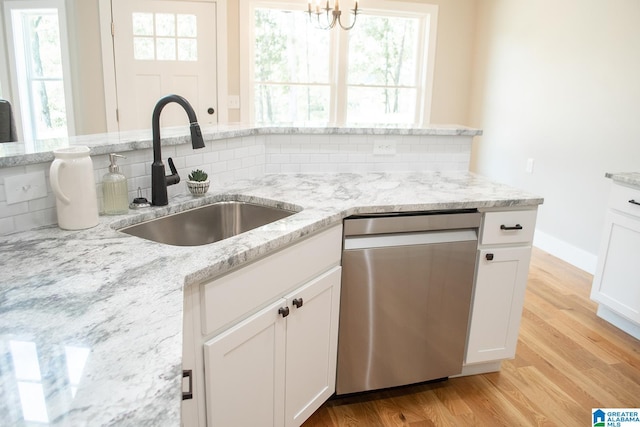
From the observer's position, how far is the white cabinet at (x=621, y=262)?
253 cm

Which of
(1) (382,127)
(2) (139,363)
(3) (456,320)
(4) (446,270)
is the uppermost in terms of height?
(1) (382,127)

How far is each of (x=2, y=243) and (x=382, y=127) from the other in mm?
1694

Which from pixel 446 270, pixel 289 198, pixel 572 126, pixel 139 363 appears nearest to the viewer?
pixel 139 363

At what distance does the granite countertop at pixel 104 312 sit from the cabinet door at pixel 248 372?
0.23m

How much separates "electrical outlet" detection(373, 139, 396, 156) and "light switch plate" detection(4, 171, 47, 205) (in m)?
1.49

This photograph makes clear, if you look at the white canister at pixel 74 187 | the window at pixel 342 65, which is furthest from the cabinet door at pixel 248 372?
the window at pixel 342 65

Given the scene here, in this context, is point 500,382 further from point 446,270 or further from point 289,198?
point 289,198

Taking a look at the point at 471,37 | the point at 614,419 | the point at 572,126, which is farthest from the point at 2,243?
the point at 471,37

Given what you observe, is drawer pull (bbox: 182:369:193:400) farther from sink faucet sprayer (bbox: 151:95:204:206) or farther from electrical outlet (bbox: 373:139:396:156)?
electrical outlet (bbox: 373:139:396:156)

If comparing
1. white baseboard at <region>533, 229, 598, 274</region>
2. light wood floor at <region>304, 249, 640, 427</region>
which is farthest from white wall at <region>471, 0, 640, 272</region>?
light wood floor at <region>304, 249, 640, 427</region>

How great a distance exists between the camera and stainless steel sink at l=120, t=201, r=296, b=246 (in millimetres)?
1585

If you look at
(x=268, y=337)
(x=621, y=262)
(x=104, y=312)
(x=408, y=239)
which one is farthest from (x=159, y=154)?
(x=621, y=262)

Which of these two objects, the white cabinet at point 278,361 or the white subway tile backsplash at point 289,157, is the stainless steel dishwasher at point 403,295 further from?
the white subway tile backsplash at point 289,157

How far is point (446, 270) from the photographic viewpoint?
1932 mm
